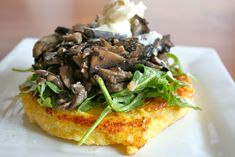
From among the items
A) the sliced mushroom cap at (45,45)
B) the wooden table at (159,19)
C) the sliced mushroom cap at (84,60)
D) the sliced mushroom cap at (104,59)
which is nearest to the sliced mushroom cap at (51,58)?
the sliced mushroom cap at (45,45)

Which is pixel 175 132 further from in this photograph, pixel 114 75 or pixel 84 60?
pixel 84 60

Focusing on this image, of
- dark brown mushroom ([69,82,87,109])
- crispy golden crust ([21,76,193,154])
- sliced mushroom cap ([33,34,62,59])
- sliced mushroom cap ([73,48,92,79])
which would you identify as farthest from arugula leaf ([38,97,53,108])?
sliced mushroom cap ([33,34,62,59])

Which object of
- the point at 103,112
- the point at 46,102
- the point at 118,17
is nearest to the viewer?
the point at 103,112

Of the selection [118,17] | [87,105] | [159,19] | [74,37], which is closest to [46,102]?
[87,105]

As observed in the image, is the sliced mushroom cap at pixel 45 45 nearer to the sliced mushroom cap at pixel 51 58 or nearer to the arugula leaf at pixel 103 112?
the sliced mushroom cap at pixel 51 58

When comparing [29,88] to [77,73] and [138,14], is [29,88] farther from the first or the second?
[138,14]

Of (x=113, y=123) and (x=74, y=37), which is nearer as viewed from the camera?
(x=113, y=123)

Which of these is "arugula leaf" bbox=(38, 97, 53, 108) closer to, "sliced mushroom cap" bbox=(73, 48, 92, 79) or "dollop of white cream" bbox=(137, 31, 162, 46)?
"sliced mushroom cap" bbox=(73, 48, 92, 79)
